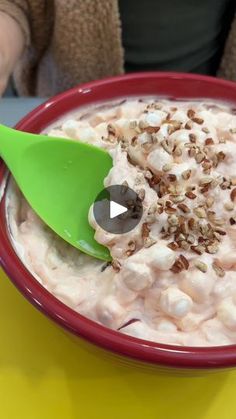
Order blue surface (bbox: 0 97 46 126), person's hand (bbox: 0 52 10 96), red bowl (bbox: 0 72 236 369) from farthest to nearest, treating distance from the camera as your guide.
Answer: blue surface (bbox: 0 97 46 126) < person's hand (bbox: 0 52 10 96) < red bowl (bbox: 0 72 236 369)

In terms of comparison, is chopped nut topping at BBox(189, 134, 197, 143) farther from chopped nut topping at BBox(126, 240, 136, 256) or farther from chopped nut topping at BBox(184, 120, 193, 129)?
chopped nut topping at BBox(126, 240, 136, 256)

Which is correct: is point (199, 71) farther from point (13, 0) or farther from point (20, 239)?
point (20, 239)

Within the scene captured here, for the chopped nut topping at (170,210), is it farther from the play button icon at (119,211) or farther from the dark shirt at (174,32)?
the dark shirt at (174,32)

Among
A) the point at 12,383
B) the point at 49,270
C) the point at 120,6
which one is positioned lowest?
the point at 12,383

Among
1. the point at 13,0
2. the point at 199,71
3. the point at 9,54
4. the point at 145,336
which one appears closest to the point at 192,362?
the point at 145,336

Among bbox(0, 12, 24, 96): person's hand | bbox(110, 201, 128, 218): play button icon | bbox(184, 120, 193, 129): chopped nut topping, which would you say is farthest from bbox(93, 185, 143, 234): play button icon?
bbox(0, 12, 24, 96): person's hand

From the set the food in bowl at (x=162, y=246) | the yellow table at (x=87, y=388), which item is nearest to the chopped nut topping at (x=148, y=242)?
the food in bowl at (x=162, y=246)

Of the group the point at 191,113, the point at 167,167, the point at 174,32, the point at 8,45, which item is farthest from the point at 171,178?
the point at 174,32

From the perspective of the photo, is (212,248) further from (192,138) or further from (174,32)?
(174,32)

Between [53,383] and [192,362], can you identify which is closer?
[192,362]
